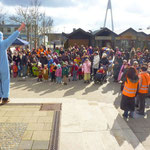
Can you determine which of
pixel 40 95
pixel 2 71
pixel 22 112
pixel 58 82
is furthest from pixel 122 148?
pixel 58 82

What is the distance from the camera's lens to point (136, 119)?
5.10 metres

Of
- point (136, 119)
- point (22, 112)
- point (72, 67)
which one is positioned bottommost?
point (136, 119)

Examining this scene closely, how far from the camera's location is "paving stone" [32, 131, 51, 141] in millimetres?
3367

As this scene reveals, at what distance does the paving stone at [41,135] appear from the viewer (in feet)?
11.0

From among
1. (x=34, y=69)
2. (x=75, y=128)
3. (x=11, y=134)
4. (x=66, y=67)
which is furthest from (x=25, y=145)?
(x=34, y=69)

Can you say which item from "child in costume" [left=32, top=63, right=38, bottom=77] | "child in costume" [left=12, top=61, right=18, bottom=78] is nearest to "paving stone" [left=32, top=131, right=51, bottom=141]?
"child in costume" [left=32, top=63, right=38, bottom=77]

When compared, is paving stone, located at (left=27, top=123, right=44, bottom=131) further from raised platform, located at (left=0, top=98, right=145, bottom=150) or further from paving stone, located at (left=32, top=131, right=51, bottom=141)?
paving stone, located at (left=32, top=131, right=51, bottom=141)

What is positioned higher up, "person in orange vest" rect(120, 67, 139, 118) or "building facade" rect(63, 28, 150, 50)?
"building facade" rect(63, 28, 150, 50)

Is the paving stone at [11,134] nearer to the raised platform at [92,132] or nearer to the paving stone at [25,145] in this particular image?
the paving stone at [25,145]

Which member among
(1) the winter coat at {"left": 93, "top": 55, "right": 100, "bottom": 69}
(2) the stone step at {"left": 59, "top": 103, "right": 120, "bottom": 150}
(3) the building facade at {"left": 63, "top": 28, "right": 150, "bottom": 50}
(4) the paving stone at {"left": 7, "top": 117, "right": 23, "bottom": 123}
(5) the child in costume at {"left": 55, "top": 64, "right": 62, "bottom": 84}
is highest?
(3) the building facade at {"left": 63, "top": 28, "right": 150, "bottom": 50}

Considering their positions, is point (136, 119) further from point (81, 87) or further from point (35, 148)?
point (81, 87)

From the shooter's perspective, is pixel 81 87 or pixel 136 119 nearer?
pixel 136 119

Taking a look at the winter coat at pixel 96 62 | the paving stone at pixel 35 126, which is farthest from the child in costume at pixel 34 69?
the paving stone at pixel 35 126

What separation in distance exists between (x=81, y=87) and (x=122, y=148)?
5.66 meters
